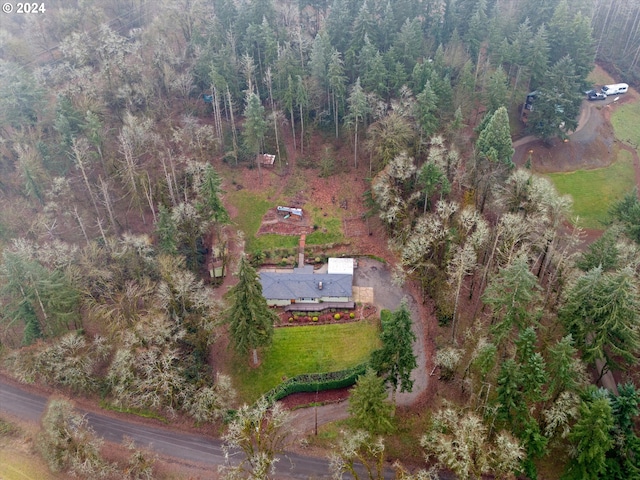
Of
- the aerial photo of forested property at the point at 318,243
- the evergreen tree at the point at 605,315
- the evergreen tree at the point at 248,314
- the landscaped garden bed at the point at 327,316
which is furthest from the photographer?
the landscaped garden bed at the point at 327,316

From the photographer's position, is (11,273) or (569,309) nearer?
(569,309)

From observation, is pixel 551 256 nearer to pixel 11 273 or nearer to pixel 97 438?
pixel 97 438

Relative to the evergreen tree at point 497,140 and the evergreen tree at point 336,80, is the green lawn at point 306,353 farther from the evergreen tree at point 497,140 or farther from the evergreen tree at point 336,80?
the evergreen tree at point 336,80

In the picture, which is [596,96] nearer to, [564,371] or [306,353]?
[564,371]

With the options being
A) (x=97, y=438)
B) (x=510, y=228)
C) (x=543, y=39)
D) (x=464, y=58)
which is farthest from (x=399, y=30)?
(x=97, y=438)

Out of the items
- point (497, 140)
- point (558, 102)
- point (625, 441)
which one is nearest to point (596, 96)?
point (558, 102)

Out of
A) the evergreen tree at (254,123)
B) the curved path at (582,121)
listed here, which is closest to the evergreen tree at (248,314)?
the evergreen tree at (254,123)
